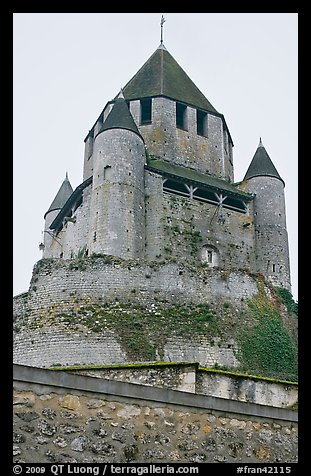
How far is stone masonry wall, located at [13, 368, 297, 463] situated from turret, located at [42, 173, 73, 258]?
2705cm

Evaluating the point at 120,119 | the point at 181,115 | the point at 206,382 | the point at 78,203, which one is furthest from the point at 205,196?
the point at 206,382

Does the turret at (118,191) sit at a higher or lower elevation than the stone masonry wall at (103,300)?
higher

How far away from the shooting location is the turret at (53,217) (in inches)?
1296

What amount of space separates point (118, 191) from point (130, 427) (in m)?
21.3

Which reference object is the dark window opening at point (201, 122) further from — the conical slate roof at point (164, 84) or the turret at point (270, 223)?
the turret at point (270, 223)

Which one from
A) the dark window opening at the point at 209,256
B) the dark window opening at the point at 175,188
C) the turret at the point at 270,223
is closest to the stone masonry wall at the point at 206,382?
the dark window opening at the point at 209,256

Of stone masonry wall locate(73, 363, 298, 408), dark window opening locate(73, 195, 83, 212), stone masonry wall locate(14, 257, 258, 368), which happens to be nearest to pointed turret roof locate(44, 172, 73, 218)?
dark window opening locate(73, 195, 83, 212)

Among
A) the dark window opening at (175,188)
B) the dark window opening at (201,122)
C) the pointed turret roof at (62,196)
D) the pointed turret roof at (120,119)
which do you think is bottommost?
the dark window opening at (175,188)

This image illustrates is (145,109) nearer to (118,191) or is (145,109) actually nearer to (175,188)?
(175,188)

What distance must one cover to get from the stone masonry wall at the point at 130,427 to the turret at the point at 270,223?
22.6m

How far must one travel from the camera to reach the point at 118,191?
2614 centimetres

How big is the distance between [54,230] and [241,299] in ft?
40.4

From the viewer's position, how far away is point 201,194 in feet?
96.3
